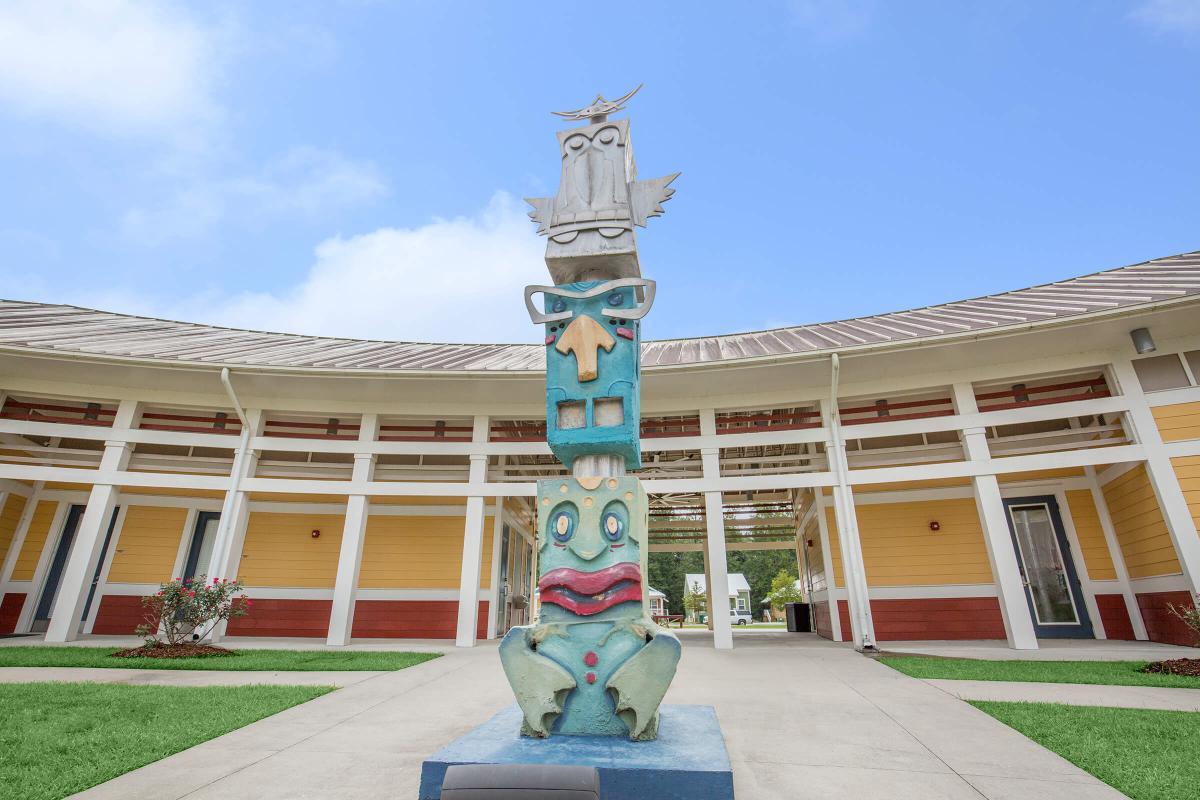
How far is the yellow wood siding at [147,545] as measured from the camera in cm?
1121

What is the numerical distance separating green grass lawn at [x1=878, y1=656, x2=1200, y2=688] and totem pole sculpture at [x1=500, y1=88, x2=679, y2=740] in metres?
4.90

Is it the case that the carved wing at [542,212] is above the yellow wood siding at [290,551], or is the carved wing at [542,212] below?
above

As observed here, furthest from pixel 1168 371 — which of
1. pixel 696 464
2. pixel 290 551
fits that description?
pixel 290 551

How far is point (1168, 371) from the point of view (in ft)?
28.2

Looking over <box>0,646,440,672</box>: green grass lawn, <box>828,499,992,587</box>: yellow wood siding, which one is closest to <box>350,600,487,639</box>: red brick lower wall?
<box>0,646,440,672</box>: green grass lawn

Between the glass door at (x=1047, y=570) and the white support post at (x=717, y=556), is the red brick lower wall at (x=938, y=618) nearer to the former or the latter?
the glass door at (x=1047, y=570)

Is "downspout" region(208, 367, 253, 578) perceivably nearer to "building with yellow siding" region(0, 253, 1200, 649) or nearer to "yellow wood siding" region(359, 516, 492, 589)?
"building with yellow siding" region(0, 253, 1200, 649)

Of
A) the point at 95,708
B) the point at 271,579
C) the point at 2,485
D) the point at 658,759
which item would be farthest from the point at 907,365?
the point at 2,485

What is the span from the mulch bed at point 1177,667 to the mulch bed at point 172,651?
38.3 feet

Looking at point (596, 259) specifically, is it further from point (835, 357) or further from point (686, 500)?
point (686, 500)

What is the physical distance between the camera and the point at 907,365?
932 centimetres

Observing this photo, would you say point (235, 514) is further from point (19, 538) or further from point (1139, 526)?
point (1139, 526)

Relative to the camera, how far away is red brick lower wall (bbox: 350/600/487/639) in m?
10.9

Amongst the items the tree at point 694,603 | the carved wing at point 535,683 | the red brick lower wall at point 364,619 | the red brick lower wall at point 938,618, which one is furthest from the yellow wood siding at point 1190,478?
the tree at point 694,603
